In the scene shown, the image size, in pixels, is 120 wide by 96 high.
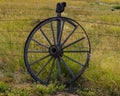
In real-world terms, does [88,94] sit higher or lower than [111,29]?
lower

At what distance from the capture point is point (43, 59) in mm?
9227

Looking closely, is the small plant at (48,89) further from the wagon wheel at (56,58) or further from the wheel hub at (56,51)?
the wheel hub at (56,51)

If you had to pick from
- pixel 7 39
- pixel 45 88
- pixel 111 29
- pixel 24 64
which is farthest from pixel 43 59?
pixel 111 29

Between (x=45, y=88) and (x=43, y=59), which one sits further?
(x=43, y=59)

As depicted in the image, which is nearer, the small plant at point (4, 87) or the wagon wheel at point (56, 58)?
the small plant at point (4, 87)

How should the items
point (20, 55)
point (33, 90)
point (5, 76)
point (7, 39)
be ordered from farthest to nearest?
point (7, 39), point (20, 55), point (5, 76), point (33, 90)

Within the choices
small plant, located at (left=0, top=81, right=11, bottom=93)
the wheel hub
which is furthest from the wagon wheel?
small plant, located at (left=0, top=81, right=11, bottom=93)

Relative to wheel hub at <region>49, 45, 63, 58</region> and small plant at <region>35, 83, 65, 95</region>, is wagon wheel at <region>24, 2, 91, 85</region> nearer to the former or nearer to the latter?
wheel hub at <region>49, 45, 63, 58</region>

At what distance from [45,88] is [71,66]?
1024 mm

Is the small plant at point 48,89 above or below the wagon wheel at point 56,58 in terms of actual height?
below

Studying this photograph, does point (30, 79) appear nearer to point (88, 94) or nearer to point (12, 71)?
point (12, 71)

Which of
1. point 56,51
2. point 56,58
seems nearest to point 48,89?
point 56,58

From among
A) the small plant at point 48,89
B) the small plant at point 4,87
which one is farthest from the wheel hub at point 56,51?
the small plant at point 4,87

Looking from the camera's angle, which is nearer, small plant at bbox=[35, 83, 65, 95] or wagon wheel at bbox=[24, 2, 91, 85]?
small plant at bbox=[35, 83, 65, 95]
